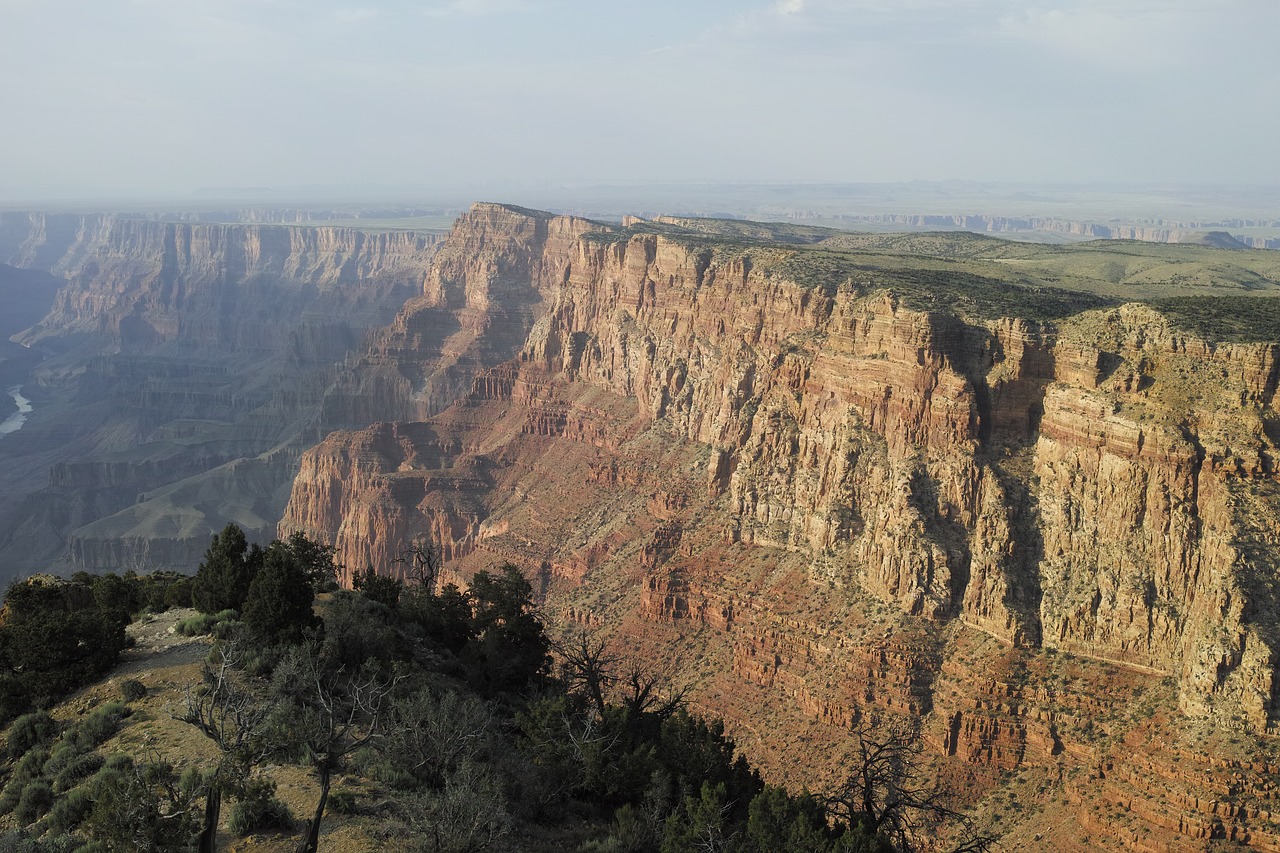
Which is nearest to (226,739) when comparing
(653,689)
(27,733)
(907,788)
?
(27,733)

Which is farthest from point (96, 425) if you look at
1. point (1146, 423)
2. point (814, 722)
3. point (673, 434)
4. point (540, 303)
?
point (1146, 423)

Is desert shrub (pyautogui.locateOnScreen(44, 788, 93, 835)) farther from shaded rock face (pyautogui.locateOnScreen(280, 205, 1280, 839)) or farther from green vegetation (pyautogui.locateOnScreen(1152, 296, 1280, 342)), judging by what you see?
green vegetation (pyautogui.locateOnScreen(1152, 296, 1280, 342))

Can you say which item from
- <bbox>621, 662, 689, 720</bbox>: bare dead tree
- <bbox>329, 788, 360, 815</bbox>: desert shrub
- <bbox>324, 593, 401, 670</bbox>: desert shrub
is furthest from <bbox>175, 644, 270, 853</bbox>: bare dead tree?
<bbox>621, 662, 689, 720</bbox>: bare dead tree

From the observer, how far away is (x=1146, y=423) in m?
50.6

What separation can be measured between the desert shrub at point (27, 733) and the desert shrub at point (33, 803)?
152 inches

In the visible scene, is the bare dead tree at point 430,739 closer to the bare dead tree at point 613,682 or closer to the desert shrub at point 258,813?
the desert shrub at point 258,813

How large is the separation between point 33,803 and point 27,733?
4.59 metres

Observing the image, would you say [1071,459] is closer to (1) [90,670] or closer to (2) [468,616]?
(2) [468,616]

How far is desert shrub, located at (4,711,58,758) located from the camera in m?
29.4

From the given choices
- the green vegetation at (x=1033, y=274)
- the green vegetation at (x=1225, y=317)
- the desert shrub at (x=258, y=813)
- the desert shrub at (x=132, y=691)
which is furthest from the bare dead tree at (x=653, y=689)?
the green vegetation at (x=1225, y=317)

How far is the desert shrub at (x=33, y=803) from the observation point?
25453 millimetres

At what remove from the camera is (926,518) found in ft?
189

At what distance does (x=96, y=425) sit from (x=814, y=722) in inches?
7304

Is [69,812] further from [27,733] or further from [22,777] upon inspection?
[27,733]
